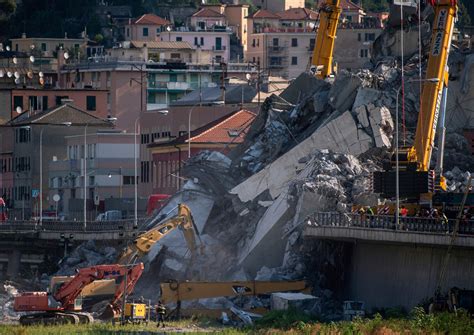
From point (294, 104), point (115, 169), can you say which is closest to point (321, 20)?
point (294, 104)

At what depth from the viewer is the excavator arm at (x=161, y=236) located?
97.0 metres

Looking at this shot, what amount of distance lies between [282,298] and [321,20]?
999 inches

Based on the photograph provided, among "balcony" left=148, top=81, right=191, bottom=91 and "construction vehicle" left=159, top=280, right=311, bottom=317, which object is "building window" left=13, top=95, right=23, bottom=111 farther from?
"construction vehicle" left=159, top=280, right=311, bottom=317

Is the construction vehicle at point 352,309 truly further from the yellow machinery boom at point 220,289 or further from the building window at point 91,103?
the building window at point 91,103

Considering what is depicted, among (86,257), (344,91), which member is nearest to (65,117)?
(86,257)

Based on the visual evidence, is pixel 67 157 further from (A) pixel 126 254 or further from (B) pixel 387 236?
(B) pixel 387 236

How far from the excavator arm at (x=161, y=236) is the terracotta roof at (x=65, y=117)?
177 ft

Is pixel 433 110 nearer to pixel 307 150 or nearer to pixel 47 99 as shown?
pixel 307 150

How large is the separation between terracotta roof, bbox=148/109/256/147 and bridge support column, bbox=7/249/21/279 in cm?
1112

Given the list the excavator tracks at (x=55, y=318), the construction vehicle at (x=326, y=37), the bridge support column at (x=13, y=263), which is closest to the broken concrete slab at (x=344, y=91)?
the construction vehicle at (x=326, y=37)

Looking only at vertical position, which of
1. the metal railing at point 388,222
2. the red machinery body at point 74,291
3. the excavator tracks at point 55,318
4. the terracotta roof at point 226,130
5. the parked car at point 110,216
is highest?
the metal railing at point 388,222

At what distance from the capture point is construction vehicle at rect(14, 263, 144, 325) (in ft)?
290

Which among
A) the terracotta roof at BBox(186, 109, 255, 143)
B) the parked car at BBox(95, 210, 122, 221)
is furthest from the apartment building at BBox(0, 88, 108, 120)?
the terracotta roof at BBox(186, 109, 255, 143)

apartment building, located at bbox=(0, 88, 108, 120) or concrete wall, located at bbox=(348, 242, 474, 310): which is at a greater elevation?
concrete wall, located at bbox=(348, 242, 474, 310)
